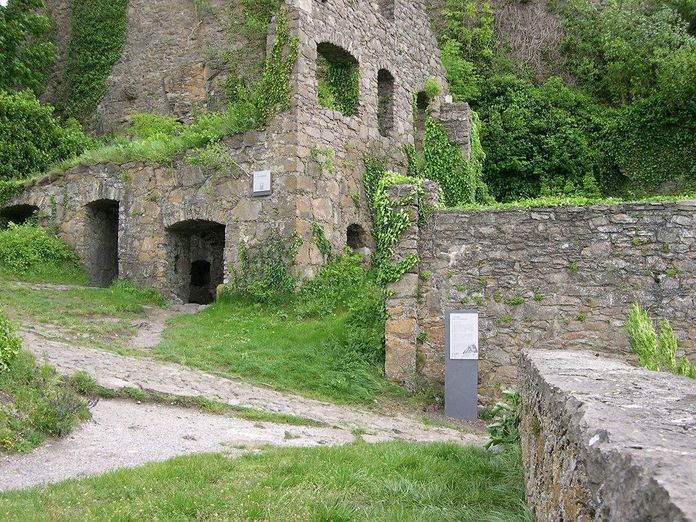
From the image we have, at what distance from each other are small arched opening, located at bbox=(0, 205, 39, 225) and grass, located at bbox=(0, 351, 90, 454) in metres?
9.57

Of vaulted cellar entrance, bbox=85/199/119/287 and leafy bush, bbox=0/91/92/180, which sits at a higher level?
leafy bush, bbox=0/91/92/180

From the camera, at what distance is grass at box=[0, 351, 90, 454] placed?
203 inches

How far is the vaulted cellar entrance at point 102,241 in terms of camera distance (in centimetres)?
1380

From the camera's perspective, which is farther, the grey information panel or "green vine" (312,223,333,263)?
"green vine" (312,223,333,263)

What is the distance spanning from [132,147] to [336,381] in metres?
7.73

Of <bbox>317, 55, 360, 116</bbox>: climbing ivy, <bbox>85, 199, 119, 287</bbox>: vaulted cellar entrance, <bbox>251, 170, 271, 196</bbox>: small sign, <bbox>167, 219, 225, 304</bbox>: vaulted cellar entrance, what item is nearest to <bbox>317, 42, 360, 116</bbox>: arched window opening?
<bbox>317, 55, 360, 116</bbox>: climbing ivy

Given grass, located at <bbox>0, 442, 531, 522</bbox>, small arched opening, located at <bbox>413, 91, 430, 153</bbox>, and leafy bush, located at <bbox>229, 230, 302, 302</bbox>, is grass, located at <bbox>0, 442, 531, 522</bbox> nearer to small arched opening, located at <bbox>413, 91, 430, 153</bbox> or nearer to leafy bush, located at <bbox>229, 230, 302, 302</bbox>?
leafy bush, located at <bbox>229, 230, 302, 302</bbox>

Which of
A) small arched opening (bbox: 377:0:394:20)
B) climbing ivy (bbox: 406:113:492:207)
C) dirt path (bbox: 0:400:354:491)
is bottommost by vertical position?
dirt path (bbox: 0:400:354:491)

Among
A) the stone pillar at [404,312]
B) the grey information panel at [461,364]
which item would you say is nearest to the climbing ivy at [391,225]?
the stone pillar at [404,312]

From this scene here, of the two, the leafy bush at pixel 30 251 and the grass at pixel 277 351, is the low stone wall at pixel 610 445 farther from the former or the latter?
the leafy bush at pixel 30 251

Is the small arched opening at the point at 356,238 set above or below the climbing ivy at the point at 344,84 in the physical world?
below

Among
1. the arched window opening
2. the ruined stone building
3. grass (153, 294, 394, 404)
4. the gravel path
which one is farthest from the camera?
the arched window opening

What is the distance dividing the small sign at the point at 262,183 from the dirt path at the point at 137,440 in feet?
18.0

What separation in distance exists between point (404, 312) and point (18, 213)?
35.7ft
